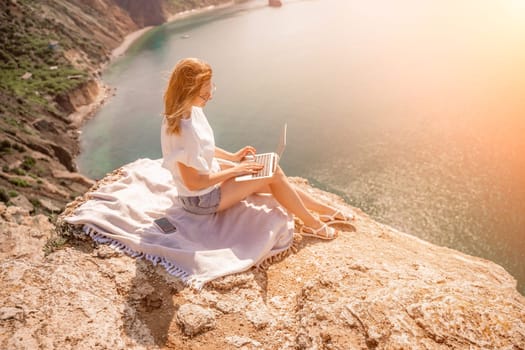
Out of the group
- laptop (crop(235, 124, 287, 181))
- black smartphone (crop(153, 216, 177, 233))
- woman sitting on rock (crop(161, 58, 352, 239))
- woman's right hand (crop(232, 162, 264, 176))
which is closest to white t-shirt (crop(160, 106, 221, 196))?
woman sitting on rock (crop(161, 58, 352, 239))

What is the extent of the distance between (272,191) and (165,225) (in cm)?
149

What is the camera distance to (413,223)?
15789mm

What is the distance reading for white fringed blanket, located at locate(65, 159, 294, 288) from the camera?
462 centimetres

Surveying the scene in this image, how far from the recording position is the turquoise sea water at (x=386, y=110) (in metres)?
16.5

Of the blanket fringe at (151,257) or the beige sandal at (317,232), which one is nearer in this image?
the blanket fringe at (151,257)

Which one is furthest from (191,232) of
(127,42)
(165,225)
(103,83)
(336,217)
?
(127,42)

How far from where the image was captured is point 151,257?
475 cm

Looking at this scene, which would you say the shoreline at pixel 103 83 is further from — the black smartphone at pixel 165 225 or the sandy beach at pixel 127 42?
the black smartphone at pixel 165 225

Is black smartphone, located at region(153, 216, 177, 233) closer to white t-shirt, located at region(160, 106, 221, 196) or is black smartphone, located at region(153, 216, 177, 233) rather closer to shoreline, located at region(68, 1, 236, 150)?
white t-shirt, located at region(160, 106, 221, 196)

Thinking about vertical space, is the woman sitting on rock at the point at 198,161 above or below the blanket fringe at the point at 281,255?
above

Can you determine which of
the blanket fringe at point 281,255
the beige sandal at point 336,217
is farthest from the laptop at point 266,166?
the beige sandal at point 336,217

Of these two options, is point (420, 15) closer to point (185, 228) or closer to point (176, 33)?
point (176, 33)

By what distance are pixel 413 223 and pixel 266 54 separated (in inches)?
1206

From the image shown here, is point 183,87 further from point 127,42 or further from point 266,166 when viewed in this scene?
point 127,42
